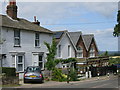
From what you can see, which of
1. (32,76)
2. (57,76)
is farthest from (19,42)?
→ (32,76)

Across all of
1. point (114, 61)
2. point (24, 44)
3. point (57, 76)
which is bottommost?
point (57, 76)

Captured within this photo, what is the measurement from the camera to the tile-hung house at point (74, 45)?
37.6m

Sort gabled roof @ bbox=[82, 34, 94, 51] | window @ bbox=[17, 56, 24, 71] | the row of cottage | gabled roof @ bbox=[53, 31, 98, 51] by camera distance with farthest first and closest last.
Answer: gabled roof @ bbox=[82, 34, 94, 51]
gabled roof @ bbox=[53, 31, 98, 51]
window @ bbox=[17, 56, 24, 71]
the row of cottage

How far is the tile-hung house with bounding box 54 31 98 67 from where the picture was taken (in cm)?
3762

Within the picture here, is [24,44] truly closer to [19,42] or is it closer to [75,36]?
[19,42]

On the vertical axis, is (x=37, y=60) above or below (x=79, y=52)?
below

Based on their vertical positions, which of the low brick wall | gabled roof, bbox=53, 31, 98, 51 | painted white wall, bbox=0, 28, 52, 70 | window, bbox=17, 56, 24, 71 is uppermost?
gabled roof, bbox=53, 31, 98, 51

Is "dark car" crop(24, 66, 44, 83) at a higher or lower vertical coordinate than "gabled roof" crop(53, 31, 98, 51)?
lower

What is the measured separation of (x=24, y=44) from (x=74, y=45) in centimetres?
1404

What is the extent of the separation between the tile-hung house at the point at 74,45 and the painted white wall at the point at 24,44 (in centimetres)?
429

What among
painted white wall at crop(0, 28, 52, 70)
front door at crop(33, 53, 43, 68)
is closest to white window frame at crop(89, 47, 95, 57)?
painted white wall at crop(0, 28, 52, 70)

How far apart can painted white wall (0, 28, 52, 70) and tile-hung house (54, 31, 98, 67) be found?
169 inches

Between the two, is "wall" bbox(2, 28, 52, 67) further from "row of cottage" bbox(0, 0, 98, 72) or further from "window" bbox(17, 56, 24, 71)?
"window" bbox(17, 56, 24, 71)

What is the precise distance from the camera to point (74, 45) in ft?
Result: 134
